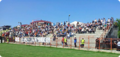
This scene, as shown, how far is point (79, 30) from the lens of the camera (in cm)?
2814

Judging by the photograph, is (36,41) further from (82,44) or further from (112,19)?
(112,19)

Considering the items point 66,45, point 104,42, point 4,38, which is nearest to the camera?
point 104,42

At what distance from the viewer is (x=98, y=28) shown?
26.7 meters

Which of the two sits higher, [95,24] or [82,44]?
[95,24]

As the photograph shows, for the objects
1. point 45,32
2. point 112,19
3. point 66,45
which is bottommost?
point 66,45

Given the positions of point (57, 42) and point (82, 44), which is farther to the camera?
point (57, 42)

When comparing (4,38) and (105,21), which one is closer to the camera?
(105,21)

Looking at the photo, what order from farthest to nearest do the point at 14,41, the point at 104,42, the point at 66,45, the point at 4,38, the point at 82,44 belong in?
the point at 4,38 → the point at 14,41 → the point at 66,45 → the point at 82,44 → the point at 104,42

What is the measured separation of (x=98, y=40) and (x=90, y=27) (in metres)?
8.60

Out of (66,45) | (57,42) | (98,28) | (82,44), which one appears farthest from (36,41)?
(98,28)

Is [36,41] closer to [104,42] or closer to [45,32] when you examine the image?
[45,32]

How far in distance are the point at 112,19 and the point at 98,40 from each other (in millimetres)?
9493

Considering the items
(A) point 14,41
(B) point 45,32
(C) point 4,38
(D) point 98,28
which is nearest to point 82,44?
(D) point 98,28

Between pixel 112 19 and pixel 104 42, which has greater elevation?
pixel 112 19
